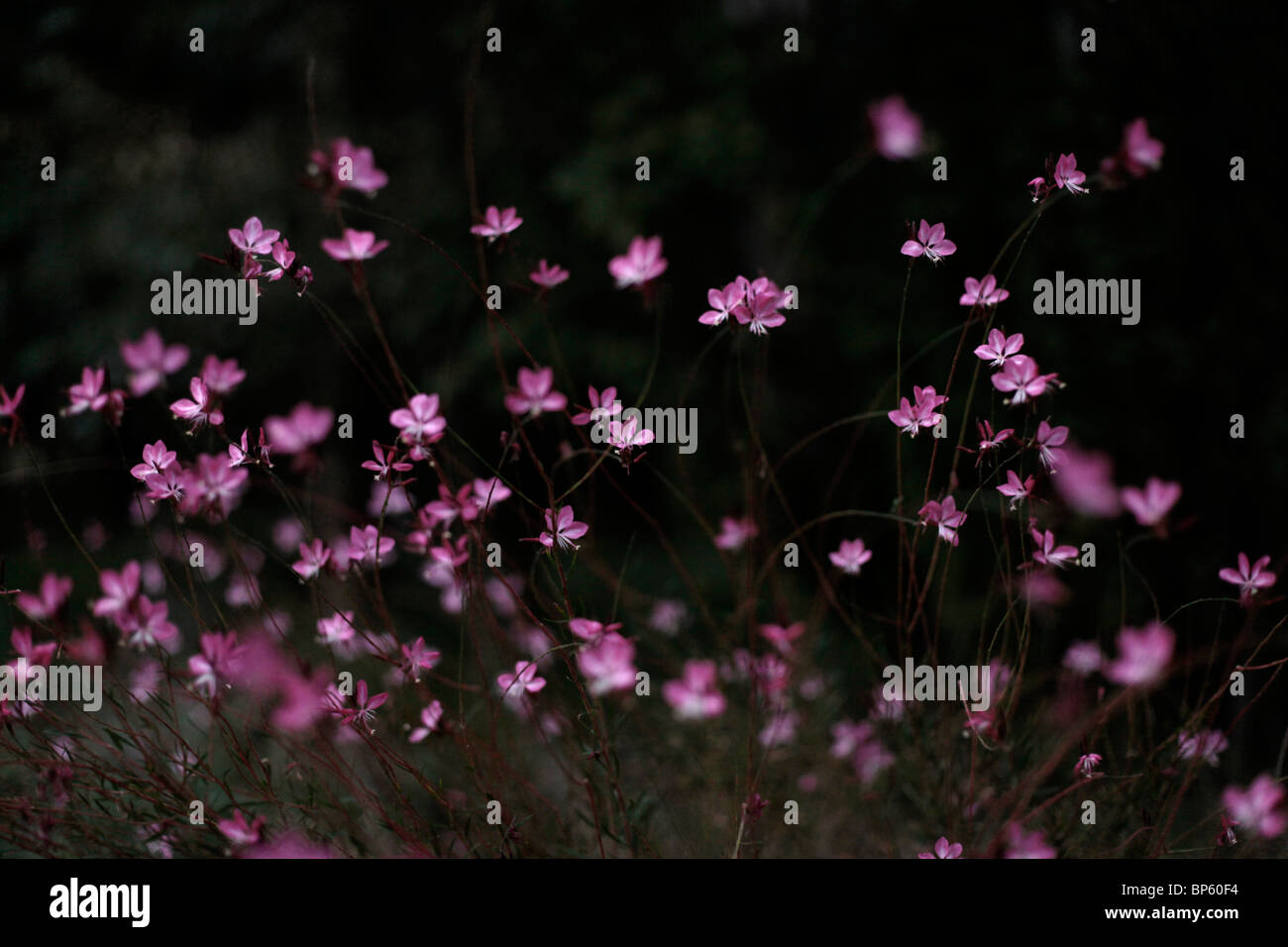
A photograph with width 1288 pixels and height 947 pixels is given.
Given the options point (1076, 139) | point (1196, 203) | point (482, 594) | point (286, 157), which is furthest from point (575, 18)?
point (482, 594)

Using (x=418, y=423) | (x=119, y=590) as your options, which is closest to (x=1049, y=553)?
(x=418, y=423)

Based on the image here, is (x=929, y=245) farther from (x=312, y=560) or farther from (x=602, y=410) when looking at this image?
(x=312, y=560)

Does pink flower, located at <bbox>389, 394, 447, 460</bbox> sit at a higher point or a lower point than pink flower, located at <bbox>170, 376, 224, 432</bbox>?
lower

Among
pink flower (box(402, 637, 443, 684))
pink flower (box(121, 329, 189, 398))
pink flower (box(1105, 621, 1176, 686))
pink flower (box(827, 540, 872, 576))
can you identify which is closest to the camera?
pink flower (box(1105, 621, 1176, 686))

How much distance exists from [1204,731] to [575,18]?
4.06 metres

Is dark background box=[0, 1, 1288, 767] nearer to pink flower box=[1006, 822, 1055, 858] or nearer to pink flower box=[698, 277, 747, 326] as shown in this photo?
pink flower box=[698, 277, 747, 326]

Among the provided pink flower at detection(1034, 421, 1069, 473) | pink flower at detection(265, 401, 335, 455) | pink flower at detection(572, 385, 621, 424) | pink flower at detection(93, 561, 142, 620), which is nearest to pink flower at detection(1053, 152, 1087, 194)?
pink flower at detection(1034, 421, 1069, 473)

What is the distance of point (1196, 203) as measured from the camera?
256cm

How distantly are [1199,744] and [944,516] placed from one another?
1.71 ft

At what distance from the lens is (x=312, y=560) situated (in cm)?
126

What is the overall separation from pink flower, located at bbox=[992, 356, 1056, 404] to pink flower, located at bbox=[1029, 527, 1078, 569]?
0.63 feet

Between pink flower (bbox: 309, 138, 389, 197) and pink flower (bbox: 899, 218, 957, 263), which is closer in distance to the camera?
pink flower (bbox: 309, 138, 389, 197)

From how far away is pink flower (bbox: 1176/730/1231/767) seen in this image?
1.28m

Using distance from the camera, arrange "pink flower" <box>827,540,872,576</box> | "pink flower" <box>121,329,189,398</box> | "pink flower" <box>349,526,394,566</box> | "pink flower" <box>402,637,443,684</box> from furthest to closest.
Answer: "pink flower" <box>827,540,872,576</box> → "pink flower" <box>349,526,394,566</box> → "pink flower" <box>402,637,443,684</box> → "pink flower" <box>121,329,189,398</box>
